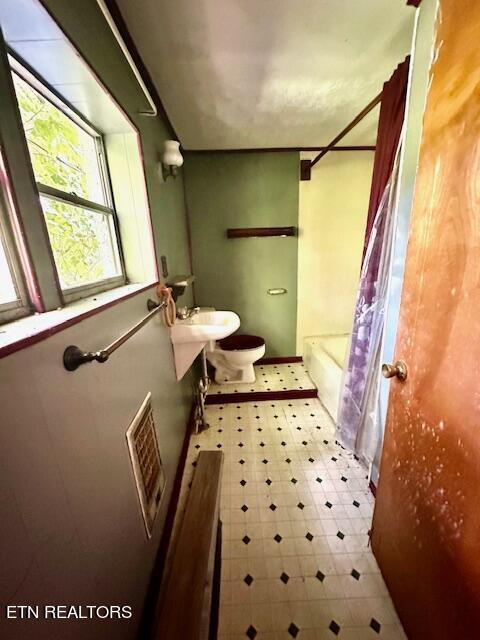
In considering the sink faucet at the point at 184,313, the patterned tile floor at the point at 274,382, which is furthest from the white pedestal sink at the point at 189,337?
the patterned tile floor at the point at 274,382

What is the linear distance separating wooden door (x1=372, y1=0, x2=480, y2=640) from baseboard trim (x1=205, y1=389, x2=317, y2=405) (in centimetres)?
147

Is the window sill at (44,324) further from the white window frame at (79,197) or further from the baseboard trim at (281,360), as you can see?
the baseboard trim at (281,360)

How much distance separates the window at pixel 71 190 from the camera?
2.49ft

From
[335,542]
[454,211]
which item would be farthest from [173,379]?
[454,211]

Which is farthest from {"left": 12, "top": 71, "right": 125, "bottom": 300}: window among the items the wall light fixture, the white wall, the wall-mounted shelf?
the white wall

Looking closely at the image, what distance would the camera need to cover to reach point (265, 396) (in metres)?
2.35

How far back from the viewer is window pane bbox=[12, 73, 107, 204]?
2.41 ft

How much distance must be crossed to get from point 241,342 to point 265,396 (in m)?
0.65

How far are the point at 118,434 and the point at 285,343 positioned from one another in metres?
2.29

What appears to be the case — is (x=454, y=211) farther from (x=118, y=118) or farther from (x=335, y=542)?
(x=335, y=542)

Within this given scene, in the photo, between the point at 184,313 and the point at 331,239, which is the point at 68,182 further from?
the point at 331,239

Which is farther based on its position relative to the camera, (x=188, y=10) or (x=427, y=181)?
(x=188, y=10)

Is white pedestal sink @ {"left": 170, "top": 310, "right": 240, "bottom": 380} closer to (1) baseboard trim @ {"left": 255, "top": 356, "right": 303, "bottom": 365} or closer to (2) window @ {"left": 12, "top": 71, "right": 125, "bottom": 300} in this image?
(2) window @ {"left": 12, "top": 71, "right": 125, "bottom": 300}

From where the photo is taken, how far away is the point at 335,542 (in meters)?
1.18
